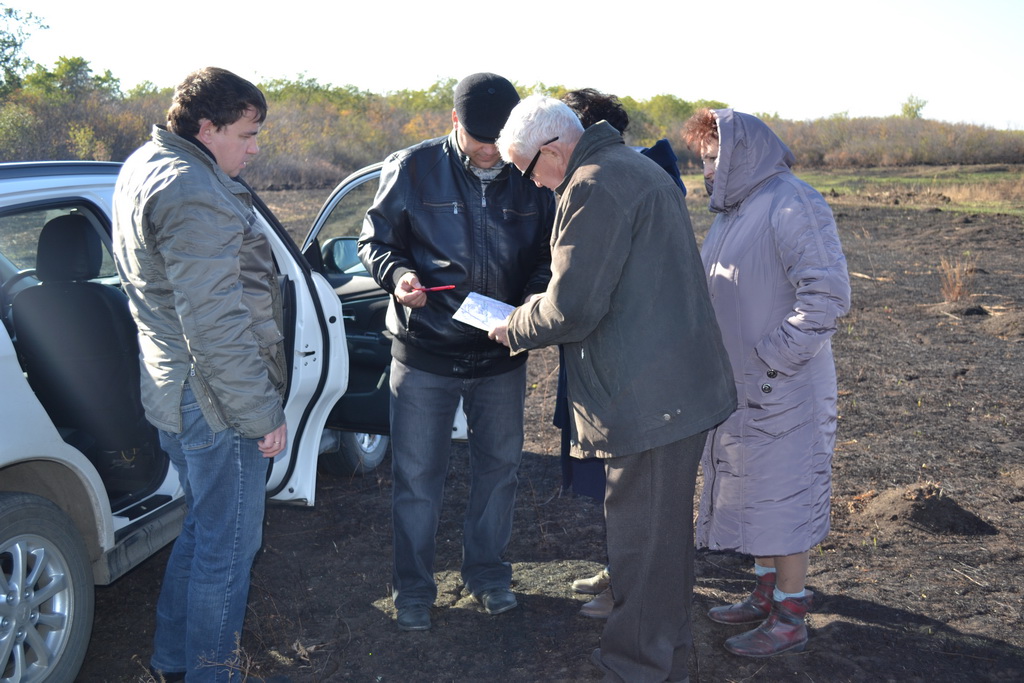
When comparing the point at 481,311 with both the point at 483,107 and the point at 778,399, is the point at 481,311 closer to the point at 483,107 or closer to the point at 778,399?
the point at 483,107

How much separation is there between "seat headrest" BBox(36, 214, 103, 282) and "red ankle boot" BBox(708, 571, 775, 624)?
306 cm

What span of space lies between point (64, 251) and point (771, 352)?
2.92 metres

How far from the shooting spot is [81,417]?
377 cm

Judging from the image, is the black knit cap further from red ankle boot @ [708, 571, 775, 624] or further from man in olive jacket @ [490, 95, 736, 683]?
red ankle boot @ [708, 571, 775, 624]

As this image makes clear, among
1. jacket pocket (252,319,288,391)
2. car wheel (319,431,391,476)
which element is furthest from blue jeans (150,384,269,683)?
car wheel (319,431,391,476)

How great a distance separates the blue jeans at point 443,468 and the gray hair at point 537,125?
43.8 inches

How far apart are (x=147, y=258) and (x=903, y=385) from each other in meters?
5.94

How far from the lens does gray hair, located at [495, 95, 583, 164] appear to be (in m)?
2.79

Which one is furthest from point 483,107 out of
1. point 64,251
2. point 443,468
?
point 64,251

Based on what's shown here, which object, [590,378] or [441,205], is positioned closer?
[590,378]

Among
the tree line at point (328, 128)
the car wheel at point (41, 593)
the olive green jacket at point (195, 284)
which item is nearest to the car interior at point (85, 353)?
the car wheel at point (41, 593)

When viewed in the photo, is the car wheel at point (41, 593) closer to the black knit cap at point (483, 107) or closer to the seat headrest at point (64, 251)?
the seat headrest at point (64, 251)

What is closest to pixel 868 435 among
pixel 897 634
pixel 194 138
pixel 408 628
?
pixel 897 634

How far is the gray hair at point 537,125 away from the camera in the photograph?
2789mm
